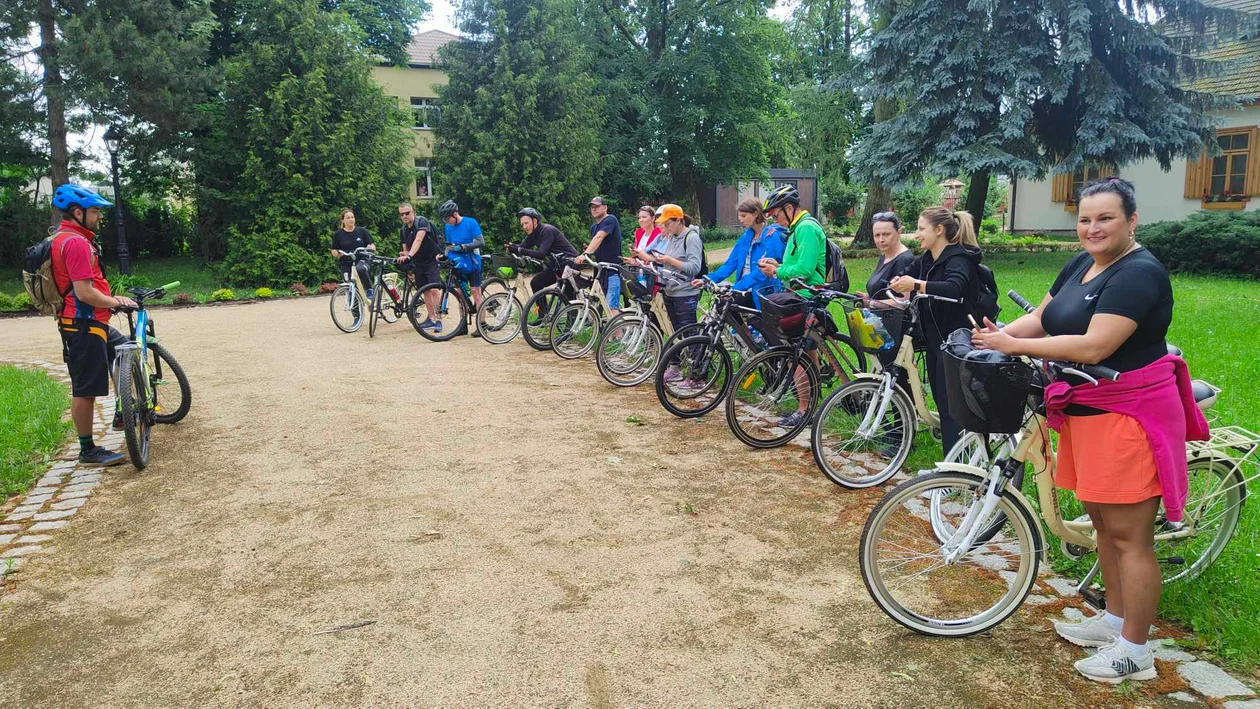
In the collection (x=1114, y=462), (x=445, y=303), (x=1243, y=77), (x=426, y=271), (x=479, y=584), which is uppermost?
(x=1243, y=77)

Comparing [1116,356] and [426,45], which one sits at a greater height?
[426,45]

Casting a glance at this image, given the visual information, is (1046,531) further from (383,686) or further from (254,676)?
(254,676)

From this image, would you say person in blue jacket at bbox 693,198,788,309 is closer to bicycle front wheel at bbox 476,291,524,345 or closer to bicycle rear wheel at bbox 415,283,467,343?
bicycle front wheel at bbox 476,291,524,345

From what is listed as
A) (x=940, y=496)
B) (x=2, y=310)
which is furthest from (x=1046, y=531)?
(x=2, y=310)

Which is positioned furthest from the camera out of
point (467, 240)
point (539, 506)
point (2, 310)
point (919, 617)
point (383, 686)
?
point (2, 310)

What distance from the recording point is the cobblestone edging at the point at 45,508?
15.2 feet

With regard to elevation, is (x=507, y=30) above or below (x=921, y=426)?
above

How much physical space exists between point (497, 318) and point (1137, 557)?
9020 mm

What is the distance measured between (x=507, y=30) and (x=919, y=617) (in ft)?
81.3

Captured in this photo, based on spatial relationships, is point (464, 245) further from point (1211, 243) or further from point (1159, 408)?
point (1211, 243)

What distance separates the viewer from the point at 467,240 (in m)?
11.6

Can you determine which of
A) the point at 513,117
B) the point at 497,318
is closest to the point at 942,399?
the point at 497,318

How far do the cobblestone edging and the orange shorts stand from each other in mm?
4786

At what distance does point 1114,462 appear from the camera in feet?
9.54
